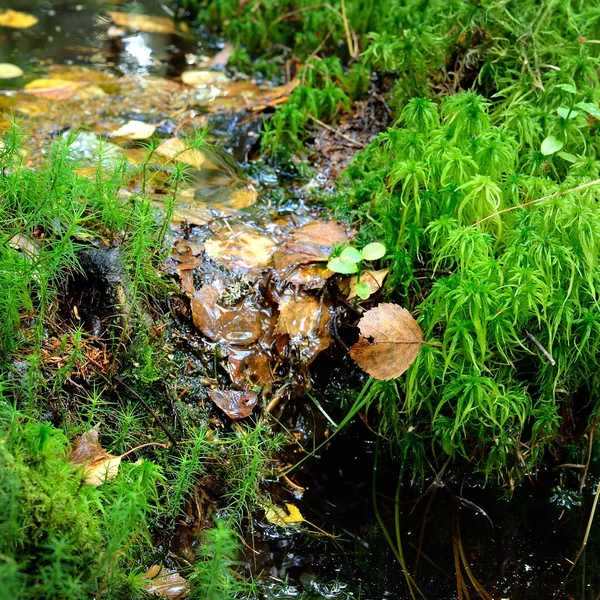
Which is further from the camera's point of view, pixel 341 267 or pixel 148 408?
pixel 341 267

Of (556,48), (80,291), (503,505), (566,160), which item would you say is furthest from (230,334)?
(556,48)

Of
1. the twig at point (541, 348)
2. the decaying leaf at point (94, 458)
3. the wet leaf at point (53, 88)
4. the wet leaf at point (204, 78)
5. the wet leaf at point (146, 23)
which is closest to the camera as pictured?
the decaying leaf at point (94, 458)

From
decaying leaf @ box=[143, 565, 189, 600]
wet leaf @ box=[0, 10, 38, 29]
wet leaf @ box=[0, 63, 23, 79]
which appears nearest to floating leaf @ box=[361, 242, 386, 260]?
decaying leaf @ box=[143, 565, 189, 600]

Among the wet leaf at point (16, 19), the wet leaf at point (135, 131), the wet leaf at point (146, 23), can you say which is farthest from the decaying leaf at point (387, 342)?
the wet leaf at point (16, 19)

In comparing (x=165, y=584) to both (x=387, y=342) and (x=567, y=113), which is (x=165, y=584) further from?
(x=567, y=113)

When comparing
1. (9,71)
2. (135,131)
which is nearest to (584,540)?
(135,131)

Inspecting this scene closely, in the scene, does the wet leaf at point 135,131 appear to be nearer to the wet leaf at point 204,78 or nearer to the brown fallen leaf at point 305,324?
the wet leaf at point 204,78

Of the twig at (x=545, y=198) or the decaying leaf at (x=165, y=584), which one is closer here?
the decaying leaf at (x=165, y=584)

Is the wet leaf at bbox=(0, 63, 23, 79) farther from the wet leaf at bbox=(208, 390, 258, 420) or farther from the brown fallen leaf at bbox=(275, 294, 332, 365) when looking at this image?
the wet leaf at bbox=(208, 390, 258, 420)
